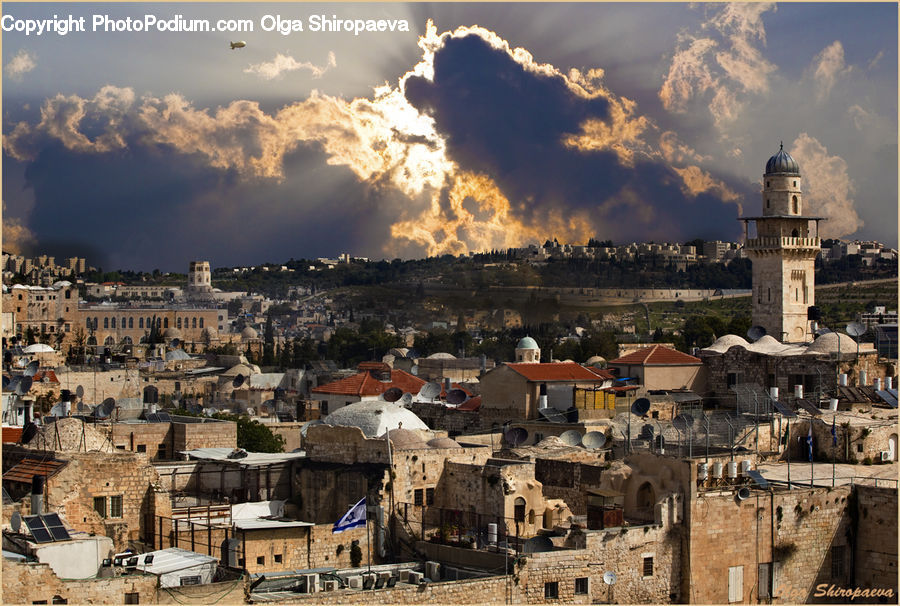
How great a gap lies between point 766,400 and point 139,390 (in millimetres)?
34835

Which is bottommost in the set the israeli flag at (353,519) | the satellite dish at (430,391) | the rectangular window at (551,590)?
the rectangular window at (551,590)

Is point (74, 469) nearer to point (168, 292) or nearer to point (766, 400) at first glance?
point (766, 400)

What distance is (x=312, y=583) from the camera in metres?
25.8

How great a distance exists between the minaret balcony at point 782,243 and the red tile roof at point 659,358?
21.2 feet

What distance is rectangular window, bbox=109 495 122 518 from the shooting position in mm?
30125

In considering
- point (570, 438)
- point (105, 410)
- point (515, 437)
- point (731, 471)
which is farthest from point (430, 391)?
point (731, 471)

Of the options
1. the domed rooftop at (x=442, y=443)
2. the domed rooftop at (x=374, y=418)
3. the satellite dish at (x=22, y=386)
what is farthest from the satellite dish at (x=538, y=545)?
the satellite dish at (x=22, y=386)

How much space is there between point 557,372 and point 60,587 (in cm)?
2308

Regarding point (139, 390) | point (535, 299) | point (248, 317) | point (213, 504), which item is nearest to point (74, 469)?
point (213, 504)

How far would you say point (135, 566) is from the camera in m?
25.6

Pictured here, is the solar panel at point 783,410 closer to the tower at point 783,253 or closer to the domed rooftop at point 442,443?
the domed rooftop at point 442,443

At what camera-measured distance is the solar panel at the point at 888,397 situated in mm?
39438

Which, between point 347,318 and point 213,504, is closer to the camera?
point 213,504

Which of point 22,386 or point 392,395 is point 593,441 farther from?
point 22,386
